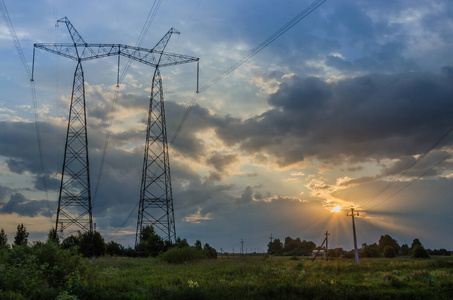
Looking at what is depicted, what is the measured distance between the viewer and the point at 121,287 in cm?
2830

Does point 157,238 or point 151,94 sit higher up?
point 151,94

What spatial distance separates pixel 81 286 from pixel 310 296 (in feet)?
53.5

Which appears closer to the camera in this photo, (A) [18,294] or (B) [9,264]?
(A) [18,294]

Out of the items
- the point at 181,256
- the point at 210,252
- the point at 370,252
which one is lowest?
the point at 370,252

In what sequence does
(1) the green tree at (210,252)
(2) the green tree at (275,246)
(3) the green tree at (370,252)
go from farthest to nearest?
(2) the green tree at (275,246), (3) the green tree at (370,252), (1) the green tree at (210,252)

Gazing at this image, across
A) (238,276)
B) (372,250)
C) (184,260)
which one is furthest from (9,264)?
(372,250)

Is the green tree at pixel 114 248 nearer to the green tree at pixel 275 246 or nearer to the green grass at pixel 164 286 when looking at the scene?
the green grass at pixel 164 286

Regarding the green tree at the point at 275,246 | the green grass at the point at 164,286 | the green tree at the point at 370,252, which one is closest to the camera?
the green grass at the point at 164,286

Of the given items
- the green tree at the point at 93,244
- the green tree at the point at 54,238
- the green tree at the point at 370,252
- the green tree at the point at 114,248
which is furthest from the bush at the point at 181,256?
the green tree at the point at 370,252

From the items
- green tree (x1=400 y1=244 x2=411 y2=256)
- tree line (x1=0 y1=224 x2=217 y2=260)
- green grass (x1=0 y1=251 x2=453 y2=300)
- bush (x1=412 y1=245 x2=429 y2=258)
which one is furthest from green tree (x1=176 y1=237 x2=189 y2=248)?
green tree (x1=400 y1=244 x2=411 y2=256)

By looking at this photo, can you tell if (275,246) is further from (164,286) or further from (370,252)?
(164,286)

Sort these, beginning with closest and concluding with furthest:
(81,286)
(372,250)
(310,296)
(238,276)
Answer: (81,286) → (310,296) → (238,276) → (372,250)

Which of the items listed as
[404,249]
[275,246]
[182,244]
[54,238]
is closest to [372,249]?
[404,249]

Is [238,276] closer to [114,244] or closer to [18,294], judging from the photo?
[18,294]
